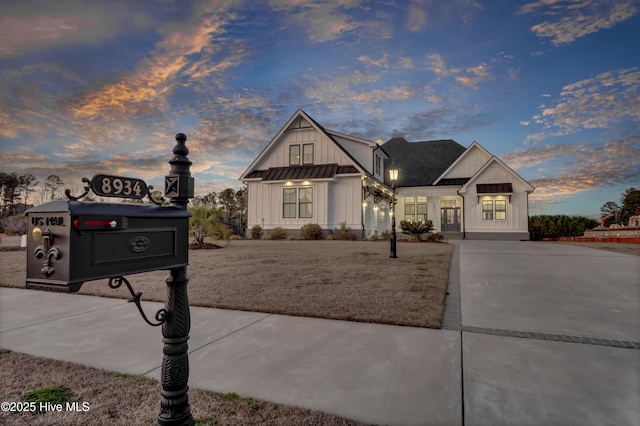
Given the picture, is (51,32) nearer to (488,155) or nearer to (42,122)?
(42,122)

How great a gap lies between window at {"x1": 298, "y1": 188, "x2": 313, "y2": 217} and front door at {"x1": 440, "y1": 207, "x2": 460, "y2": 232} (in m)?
11.3

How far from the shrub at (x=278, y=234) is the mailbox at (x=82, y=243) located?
20.1 metres

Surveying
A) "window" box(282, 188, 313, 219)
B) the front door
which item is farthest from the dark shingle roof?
"window" box(282, 188, 313, 219)

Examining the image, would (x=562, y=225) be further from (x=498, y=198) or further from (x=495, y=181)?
(x=495, y=181)

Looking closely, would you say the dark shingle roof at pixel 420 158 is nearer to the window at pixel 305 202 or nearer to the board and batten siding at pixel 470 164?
the board and batten siding at pixel 470 164

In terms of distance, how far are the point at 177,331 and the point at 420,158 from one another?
3026 cm

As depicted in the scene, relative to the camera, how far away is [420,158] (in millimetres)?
29906

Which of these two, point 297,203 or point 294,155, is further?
point 294,155

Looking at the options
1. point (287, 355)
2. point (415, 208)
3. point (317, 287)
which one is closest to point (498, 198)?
point (415, 208)

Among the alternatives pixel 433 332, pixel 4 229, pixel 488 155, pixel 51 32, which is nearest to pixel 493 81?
pixel 488 155

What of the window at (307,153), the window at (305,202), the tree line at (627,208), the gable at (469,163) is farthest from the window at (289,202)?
the tree line at (627,208)

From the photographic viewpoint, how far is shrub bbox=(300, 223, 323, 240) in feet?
69.3

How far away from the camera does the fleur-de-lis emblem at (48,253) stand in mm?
1359

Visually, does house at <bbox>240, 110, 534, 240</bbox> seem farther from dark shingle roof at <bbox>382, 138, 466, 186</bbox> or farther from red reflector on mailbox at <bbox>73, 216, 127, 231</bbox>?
red reflector on mailbox at <bbox>73, 216, 127, 231</bbox>
